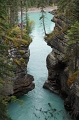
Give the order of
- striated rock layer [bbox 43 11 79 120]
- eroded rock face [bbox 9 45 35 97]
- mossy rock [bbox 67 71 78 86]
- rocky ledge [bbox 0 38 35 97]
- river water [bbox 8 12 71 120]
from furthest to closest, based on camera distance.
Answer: striated rock layer [bbox 43 11 79 120] < eroded rock face [bbox 9 45 35 97] < rocky ledge [bbox 0 38 35 97] < river water [bbox 8 12 71 120] < mossy rock [bbox 67 71 78 86]

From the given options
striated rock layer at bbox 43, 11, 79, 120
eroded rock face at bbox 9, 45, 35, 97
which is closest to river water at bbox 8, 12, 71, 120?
striated rock layer at bbox 43, 11, 79, 120

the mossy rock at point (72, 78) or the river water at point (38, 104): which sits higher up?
the mossy rock at point (72, 78)

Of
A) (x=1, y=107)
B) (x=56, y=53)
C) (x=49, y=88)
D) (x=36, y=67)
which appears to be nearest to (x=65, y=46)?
(x=56, y=53)

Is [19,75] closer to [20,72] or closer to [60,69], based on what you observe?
[20,72]

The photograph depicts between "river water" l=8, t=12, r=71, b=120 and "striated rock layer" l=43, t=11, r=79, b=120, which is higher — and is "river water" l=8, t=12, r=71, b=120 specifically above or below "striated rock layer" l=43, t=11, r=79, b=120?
below

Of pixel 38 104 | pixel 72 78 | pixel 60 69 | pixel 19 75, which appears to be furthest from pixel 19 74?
pixel 60 69

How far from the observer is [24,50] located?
116 feet

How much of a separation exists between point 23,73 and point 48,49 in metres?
26.5

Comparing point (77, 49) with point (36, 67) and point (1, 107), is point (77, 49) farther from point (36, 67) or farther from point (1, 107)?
point (36, 67)

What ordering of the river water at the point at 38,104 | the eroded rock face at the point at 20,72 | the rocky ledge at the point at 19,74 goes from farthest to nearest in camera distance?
the eroded rock face at the point at 20,72
the rocky ledge at the point at 19,74
the river water at the point at 38,104

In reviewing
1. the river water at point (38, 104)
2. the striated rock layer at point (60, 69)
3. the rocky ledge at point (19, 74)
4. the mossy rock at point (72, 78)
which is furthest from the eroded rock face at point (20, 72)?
the mossy rock at point (72, 78)

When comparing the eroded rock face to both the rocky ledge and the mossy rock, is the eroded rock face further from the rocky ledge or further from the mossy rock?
the mossy rock

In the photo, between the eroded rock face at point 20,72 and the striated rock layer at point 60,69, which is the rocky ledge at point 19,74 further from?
the striated rock layer at point 60,69

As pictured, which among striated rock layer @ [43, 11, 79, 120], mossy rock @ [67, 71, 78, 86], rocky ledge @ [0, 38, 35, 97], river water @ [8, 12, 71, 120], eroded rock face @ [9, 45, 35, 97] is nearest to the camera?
mossy rock @ [67, 71, 78, 86]
